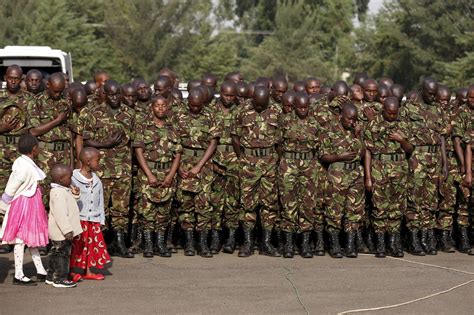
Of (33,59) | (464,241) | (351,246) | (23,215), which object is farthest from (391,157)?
(33,59)

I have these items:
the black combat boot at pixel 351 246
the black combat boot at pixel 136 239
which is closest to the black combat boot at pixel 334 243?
the black combat boot at pixel 351 246

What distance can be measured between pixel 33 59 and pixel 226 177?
24.8 ft

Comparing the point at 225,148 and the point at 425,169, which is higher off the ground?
the point at 225,148

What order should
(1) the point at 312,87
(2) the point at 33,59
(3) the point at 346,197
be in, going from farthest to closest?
(2) the point at 33,59, (1) the point at 312,87, (3) the point at 346,197

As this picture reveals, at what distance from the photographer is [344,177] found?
10.6 metres

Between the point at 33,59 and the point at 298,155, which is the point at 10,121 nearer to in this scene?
the point at 298,155

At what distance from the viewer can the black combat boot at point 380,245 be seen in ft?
35.1

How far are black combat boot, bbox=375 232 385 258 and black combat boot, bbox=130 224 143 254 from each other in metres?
2.68

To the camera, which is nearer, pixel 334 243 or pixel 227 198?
pixel 334 243

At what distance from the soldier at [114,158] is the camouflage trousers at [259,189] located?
1.29 meters

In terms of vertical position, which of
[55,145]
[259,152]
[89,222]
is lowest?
[89,222]

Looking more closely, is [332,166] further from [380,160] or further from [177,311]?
[177,311]

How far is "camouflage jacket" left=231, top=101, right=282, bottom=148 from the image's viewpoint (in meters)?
10.5

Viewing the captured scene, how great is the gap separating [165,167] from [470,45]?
25.5 m
